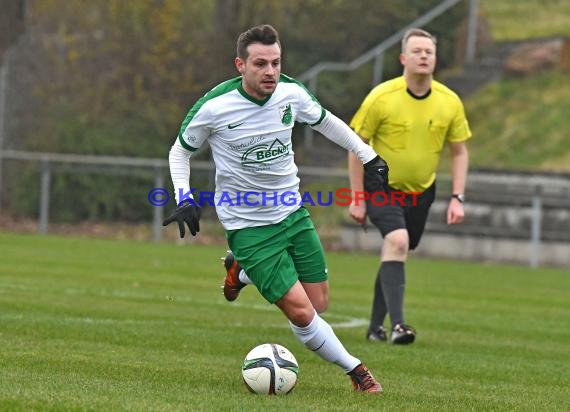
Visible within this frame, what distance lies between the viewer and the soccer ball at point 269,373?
7512 mm

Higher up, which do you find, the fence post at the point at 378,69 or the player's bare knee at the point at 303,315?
the fence post at the point at 378,69

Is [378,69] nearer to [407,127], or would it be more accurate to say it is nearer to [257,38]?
[407,127]

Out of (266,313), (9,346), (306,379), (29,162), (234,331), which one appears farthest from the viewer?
(29,162)

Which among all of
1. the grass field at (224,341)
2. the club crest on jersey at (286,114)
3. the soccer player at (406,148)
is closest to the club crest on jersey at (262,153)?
the club crest on jersey at (286,114)

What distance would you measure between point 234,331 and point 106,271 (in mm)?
6256

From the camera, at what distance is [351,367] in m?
7.72

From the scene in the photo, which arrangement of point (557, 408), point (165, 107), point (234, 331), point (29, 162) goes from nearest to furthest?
point (557, 408) < point (234, 331) < point (29, 162) < point (165, 107)

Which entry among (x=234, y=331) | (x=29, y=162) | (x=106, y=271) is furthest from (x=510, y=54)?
(x=234, y=331)

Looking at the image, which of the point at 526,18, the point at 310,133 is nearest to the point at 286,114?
the point at 310,133

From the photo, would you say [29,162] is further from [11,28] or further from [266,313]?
[266,313]

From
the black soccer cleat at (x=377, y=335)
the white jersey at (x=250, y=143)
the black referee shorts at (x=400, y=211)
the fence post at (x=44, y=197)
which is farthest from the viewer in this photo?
the fence post at (x=44, y=197)

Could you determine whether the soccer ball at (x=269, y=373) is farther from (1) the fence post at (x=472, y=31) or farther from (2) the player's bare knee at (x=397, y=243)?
(1) the fence post at (x=472, y=31)

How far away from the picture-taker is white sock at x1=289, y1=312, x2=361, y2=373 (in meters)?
7.75

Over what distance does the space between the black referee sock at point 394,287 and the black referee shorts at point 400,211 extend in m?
0.26
